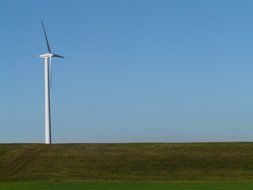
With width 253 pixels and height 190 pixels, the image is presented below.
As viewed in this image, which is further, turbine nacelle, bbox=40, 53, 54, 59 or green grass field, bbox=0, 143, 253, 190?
turbine nacelle, bbox=40, 53, 54, 59

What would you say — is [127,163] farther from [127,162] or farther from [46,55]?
[46,55]

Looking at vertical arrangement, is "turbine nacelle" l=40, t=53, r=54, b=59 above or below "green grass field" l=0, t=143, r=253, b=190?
above

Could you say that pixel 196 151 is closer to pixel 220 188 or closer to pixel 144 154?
pixel 144 154

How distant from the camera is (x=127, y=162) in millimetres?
76688

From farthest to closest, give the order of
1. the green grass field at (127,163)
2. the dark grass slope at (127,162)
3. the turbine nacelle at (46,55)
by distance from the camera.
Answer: the turbine nacelle at (46,55) < the dark grass slope at (127,162) < the green grass field at (127,163)

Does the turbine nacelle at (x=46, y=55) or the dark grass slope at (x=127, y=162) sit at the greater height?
the turbine nacelle at (x=46, y=55)

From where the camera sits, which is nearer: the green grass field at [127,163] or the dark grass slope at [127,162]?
the green grass field at [127,163]

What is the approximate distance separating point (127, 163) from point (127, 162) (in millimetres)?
566

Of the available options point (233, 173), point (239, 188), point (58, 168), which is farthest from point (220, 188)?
point (58, 168)

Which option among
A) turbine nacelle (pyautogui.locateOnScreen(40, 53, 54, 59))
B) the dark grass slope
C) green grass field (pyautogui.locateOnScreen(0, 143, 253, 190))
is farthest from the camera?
turbine nacelle (pyautogui.locateOnScreen(40, 53, 54, 59))

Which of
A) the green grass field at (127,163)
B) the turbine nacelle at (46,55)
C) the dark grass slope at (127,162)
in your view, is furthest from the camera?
the turbine nacelle at (46,55)

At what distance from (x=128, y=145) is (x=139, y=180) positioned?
24206 millimetres

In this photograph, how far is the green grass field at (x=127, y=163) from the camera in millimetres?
66812

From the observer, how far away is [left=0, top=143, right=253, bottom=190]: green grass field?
66812mm
